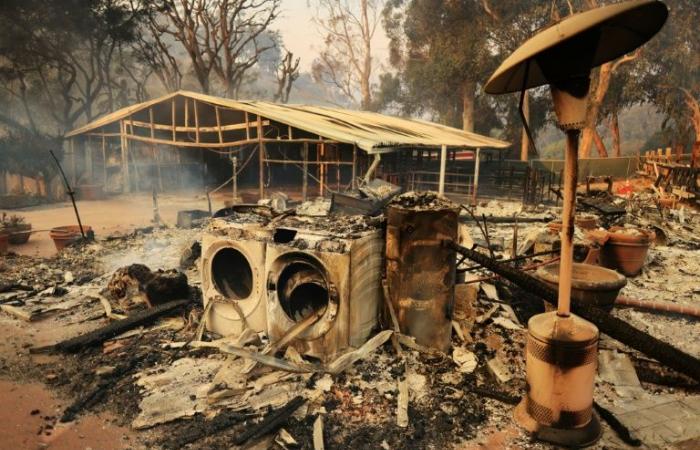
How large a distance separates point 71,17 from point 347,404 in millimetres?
31127

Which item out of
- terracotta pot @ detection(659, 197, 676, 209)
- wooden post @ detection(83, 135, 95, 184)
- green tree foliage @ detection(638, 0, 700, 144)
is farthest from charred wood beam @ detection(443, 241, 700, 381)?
green tree foliage @ detection(638, 0, 700, 144)

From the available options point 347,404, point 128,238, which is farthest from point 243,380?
point 128,238

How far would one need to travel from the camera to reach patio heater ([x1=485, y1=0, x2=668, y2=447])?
10.6ft

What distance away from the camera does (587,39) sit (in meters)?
3.35

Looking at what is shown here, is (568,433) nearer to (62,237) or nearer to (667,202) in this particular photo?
(62,237)

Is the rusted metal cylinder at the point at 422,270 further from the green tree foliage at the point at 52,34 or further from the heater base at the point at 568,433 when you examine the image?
the green tree foliage at the point at 52,34

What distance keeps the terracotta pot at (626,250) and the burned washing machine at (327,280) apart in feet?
18.7

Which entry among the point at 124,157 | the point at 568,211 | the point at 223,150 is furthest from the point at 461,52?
the point at 568,211

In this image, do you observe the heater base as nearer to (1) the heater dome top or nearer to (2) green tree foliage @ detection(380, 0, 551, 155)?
(1) the heater dome top

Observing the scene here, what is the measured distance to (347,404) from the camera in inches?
181

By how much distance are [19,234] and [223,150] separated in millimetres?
11822

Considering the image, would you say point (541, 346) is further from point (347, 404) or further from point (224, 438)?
point (224, 438)

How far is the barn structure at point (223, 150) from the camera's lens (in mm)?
17719

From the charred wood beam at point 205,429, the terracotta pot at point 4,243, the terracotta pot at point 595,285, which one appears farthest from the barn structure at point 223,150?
the charred wood beam at point 205,429
